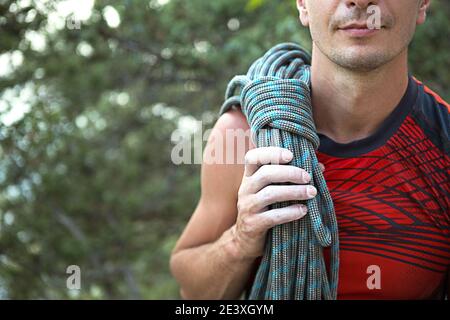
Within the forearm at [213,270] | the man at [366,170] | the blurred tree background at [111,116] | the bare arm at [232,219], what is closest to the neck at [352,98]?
the man at [366,170]

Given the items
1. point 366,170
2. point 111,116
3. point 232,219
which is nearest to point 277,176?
point 366,170

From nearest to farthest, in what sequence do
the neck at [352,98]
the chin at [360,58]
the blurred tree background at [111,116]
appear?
the chin at [360,58] < the neck at [352,98] < the blurred tree background at [111,116]

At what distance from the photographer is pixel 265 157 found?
2.02 metres

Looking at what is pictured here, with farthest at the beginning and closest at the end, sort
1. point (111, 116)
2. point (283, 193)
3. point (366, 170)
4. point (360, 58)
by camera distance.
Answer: point (111, 116)
point (366, 170)
point (360, 58)
point (283, 193)

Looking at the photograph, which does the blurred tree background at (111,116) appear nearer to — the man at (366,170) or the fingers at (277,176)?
the man at (366,170)

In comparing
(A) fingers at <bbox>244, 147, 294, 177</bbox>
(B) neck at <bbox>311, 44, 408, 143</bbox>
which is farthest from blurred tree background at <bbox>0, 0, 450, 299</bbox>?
(A) fingers at <bbox>244, 147, 294, 177</bbox>

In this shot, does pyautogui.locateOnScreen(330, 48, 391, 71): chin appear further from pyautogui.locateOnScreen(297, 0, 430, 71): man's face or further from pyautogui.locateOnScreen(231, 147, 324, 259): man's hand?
pyautogui.locateOnScreen(231, 147, 324, 259): man's hand

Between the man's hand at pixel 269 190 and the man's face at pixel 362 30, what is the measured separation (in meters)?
0.37

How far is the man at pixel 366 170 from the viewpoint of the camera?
205 cm

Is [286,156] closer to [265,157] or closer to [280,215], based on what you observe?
[265,157]

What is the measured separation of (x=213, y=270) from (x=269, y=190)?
524mm

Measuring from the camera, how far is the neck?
2.22 metres

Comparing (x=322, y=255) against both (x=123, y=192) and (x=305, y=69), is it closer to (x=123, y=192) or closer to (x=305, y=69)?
(x=305, y=69)

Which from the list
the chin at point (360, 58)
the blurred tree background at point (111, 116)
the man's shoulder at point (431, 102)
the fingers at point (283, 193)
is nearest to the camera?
the fingers at point (283, 193)
